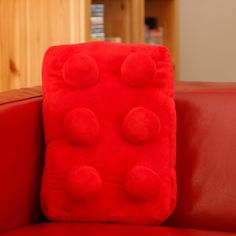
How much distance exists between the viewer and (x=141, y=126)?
120cm

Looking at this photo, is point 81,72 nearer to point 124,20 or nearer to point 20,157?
point 20,157

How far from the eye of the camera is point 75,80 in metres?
1.24

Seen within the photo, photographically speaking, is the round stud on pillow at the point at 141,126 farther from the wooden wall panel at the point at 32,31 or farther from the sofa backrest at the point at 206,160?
the wooden wall panel at the point at 32,31

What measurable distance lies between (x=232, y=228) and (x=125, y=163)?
30 cm

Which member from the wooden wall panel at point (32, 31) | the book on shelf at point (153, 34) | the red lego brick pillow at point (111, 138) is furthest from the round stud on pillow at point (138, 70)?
the book on shelf at point (153, 34)

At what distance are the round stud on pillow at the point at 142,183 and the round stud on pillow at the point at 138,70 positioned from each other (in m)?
0.20

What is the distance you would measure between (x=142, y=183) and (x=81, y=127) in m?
0.19

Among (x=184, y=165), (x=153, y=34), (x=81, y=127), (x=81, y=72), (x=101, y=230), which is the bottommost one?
(x=101, y=230)

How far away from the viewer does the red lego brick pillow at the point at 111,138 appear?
120 cm

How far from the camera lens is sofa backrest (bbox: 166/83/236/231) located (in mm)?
1227

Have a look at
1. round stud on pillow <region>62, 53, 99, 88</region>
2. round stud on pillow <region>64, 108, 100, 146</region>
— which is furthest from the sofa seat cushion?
round stud on pillow <region>62, 53, 99, 88</region>

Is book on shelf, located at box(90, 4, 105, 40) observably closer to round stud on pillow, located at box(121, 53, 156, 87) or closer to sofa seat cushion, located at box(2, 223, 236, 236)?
round stud on pillow, located at box(121, 53, 156, 87)

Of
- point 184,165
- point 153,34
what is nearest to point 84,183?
point 184,165

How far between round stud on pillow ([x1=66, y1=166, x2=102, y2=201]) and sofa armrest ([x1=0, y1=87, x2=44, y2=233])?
0.11m
